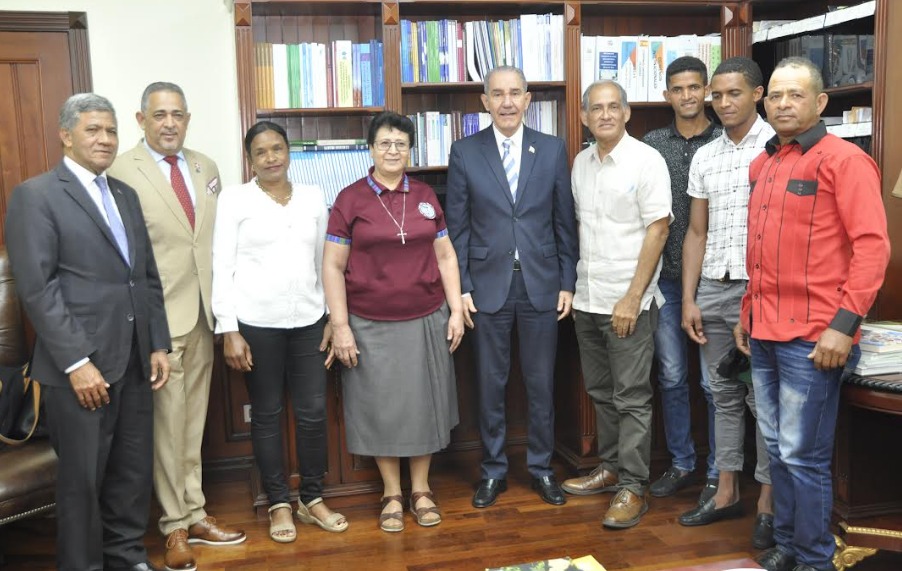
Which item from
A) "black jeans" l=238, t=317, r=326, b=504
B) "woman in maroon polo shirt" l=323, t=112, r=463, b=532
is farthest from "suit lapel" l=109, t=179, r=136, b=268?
"woman in maroon polo shirt" l=323, t=112, r=463, b=532

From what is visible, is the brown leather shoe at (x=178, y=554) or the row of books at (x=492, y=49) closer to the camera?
the brown leather shoe at (x=178, y=554)

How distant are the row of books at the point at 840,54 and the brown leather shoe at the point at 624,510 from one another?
1872 mm

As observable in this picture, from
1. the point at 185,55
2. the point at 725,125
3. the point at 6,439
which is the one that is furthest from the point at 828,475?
the point at 185,55

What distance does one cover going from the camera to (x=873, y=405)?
242 cm

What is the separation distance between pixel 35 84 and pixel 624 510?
3063mm

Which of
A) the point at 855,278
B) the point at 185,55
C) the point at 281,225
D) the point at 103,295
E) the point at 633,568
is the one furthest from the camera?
the point at 185,55

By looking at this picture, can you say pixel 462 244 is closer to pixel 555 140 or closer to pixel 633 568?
pixel 555 140

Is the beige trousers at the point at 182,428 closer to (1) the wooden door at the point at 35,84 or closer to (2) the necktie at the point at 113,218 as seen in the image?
(2) the necktie at the point at 113,218

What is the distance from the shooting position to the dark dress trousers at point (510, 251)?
307 cm

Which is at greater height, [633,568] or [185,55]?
[185,55]

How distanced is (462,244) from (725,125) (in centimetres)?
109

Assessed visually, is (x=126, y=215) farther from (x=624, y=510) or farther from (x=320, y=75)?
(x=624, y=510)

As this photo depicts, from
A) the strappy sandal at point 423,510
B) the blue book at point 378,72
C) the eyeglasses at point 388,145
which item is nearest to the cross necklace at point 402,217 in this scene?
the eyeglasses at point 388,145

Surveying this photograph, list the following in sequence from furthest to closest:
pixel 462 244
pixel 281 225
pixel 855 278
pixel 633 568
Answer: pixel 462 244
pixel 281 225
pixel 633 568
pixel 855 278
